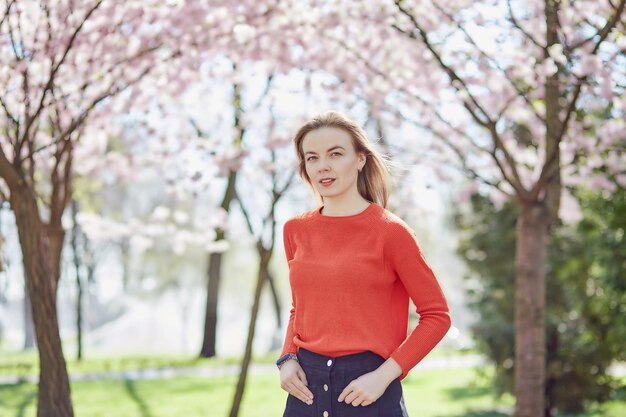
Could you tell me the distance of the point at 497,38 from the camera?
6.90 metres

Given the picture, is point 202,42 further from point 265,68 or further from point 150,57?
point 265,68

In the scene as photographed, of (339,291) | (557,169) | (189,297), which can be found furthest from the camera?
(189,297)

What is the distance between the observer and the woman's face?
101 inches

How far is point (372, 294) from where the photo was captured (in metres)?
2.44

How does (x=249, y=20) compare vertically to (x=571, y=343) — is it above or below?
above

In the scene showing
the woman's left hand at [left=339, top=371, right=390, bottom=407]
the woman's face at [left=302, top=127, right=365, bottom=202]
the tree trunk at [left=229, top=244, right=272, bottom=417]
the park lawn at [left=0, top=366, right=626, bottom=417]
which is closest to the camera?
the woman's left hand at [left=339, top=371, right=390, bottom=407]

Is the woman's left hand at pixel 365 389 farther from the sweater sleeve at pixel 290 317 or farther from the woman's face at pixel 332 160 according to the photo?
the woman's face at pixel 332 160

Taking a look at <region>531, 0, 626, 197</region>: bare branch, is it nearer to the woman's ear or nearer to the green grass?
the woman's ear

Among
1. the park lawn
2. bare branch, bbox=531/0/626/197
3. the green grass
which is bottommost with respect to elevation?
the park lawn

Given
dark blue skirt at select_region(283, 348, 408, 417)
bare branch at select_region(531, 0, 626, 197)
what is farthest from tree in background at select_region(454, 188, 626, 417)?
dark blue skirt at select_region(283, 348, 408, 417)

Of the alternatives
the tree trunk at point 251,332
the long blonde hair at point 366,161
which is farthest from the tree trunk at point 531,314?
the long blonde hair at point 366,161

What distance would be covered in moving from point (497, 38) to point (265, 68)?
2.85m

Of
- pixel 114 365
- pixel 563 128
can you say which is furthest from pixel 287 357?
pixel 114 365

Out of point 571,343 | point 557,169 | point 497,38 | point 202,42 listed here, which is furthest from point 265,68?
point 571,343
